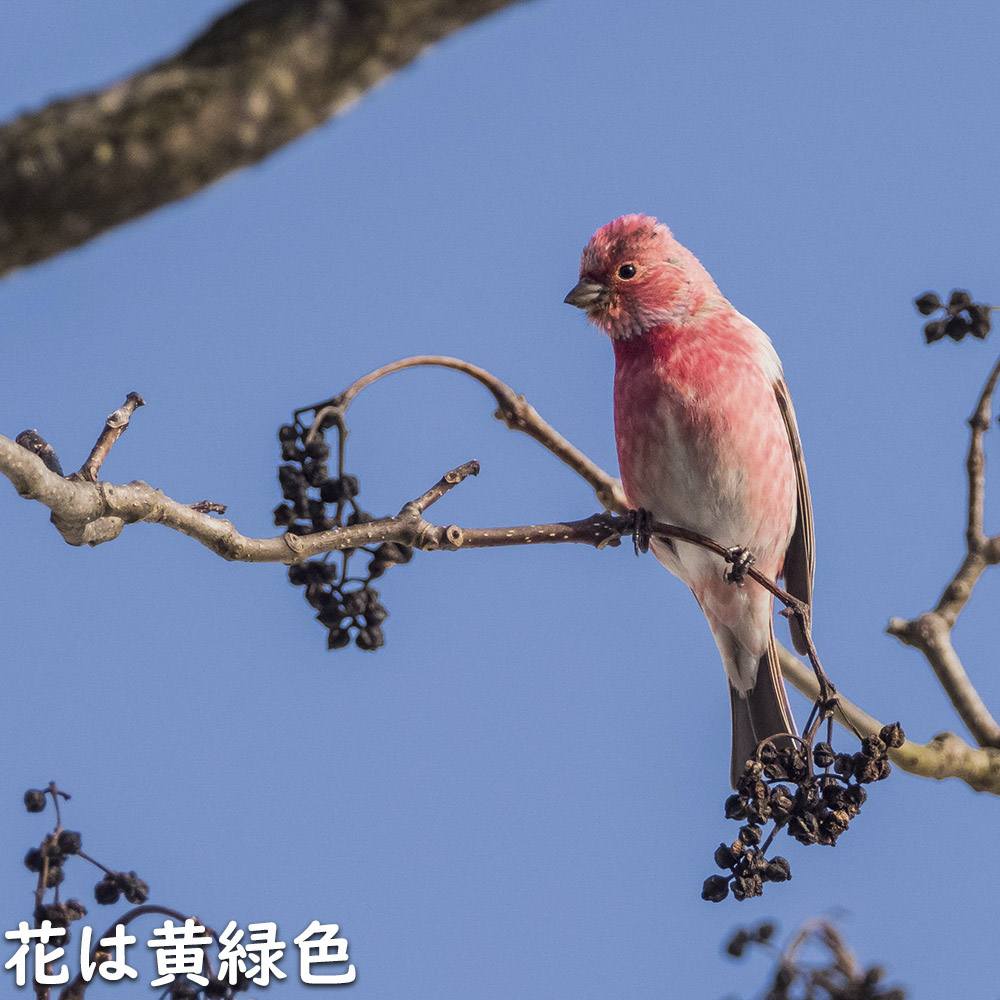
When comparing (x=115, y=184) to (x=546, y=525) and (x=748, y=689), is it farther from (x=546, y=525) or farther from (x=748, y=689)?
(x=748, y=689)

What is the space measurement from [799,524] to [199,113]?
490 centimetres

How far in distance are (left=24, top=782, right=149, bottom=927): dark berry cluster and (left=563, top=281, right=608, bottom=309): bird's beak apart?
330cm

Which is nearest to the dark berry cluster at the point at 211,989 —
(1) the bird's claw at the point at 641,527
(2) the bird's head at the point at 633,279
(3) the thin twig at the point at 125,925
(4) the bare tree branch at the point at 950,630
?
(3) the thin twig at the point at 125,925

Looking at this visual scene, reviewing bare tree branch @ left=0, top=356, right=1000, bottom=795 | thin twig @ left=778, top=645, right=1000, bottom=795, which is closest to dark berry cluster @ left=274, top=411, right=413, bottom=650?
bare tree branch @ left=0, top=356, right=1000, bottom=795

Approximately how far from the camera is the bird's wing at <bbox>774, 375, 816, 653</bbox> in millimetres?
5742

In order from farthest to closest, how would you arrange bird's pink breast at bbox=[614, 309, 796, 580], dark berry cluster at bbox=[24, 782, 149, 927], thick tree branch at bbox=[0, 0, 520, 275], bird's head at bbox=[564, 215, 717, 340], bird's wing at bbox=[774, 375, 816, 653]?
bird's wing at bbox=[774, 375, 816, 653] → bird's head at bbox=[564, 215, 717, 340] → bird's pink breast at bbox=[614, 309, 796, 580] → dark berry cluster at bbox=[24, 782, 149, 927] → thick tree branch at bbox=[0, 0, 520, 275]

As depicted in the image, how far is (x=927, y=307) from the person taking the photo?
4000 millimetres

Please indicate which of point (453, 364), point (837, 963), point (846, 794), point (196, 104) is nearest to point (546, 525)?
point (453, 364)

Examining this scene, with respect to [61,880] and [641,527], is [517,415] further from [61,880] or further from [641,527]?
[61,880]

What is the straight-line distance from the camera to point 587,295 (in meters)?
5.61

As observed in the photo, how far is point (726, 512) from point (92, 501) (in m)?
2.99

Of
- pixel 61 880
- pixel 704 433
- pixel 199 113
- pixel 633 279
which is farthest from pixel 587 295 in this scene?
pixel 199 113

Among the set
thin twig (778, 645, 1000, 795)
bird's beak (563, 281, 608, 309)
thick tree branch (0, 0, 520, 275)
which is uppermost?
bird's beak (563, 281, 608, 309)

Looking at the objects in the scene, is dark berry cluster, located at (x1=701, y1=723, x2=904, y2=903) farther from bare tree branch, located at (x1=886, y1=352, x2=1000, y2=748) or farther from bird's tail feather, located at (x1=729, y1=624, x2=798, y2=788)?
bird's tail feather, located at (x1=729, y1=624, x2=798, y2=788)
